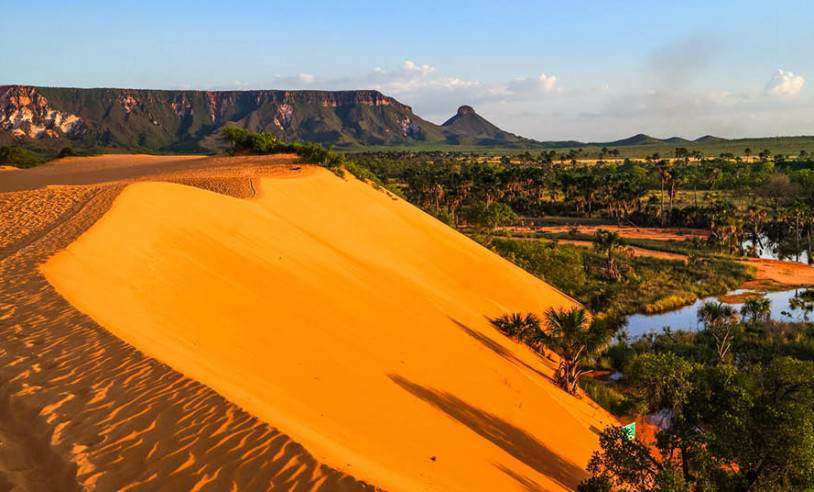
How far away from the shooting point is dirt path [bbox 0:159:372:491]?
4672 millimetres

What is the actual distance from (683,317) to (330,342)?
984 inches

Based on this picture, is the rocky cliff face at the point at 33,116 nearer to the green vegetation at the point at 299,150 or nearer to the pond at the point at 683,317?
→ the green vegetation at the point at 299,150

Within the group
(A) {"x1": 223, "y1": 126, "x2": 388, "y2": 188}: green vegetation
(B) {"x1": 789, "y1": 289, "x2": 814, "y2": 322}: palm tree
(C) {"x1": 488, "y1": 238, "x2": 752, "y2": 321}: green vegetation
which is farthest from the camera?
(A) {"x1": 223, "y1": 126, "x2": 388, "y2": 188}: green vegetation

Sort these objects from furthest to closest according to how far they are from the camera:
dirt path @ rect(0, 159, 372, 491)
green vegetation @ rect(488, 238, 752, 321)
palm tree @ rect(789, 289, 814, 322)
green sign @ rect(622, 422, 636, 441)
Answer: green vegetation @ rect(488, 238, 752, 321)
palm tree @ rect(789, 289, 814, 322)
green sign @ rect(622, 422, 636, 441)
dirt path @ rect(0, 159, 372, 491)

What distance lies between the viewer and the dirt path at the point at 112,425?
4.67 metres

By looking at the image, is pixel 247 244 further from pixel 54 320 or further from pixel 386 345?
pixel 54 320

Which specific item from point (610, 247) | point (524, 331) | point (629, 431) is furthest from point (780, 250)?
point (629, 431)

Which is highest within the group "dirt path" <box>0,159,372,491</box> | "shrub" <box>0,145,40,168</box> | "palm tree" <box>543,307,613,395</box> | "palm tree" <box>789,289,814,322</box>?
"shrub" <box>0,145,40,168</box>

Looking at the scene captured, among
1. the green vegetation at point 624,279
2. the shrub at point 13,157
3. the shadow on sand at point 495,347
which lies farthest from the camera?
the shrub at point 13,157

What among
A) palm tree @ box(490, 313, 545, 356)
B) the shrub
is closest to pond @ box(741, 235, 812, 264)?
palm tree @ box(490, 313, 545, 356)

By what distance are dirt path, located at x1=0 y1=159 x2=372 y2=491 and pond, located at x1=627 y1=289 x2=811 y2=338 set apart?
2316 cm

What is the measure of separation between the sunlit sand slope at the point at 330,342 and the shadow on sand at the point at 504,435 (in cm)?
4

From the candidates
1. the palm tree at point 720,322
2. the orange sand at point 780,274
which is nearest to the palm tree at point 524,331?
the palm tree at point 720,322

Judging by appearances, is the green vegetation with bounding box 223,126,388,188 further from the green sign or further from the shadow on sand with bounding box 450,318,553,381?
the green sign
